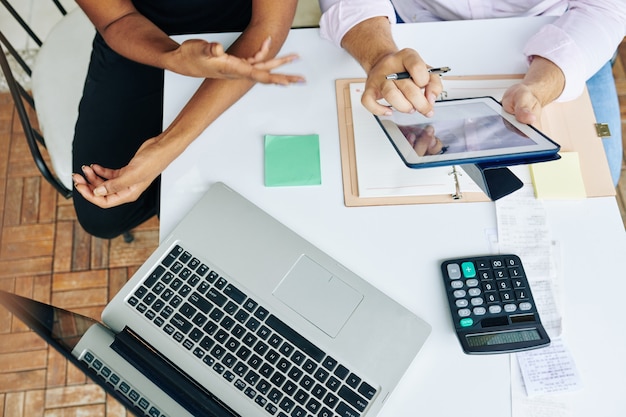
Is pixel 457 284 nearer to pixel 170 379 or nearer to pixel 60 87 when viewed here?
pixel 170 379

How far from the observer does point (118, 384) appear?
799 mm

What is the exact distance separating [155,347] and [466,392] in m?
0.48

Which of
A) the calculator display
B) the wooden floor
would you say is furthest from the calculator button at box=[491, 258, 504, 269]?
the wooden floor

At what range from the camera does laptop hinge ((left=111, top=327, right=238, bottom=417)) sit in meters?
0.78

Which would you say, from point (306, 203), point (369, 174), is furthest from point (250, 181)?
point (369, 174)

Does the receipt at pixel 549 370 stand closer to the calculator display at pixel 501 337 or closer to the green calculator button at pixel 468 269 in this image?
the calculator display at pixel 501 337

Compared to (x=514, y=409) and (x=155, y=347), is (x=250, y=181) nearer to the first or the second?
(x=155, y=347)

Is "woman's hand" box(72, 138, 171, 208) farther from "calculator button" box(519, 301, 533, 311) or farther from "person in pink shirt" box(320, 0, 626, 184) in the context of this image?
"calculator button" box(519, 301, 533, 311)

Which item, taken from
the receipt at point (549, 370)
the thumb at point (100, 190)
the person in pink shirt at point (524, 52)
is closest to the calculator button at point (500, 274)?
the receipt at point (549, 370)

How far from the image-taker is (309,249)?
0.90m

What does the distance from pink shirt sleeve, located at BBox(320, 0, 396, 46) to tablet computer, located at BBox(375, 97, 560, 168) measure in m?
0.21

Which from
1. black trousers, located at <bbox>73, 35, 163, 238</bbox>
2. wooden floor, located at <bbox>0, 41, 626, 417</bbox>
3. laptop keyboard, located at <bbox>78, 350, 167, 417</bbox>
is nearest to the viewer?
laptop keyboard, located at <bbox>78, 350, 167, 417</bbox>

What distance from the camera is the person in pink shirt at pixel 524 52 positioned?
2.92ft

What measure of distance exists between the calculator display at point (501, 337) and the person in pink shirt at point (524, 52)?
33 centimetres
